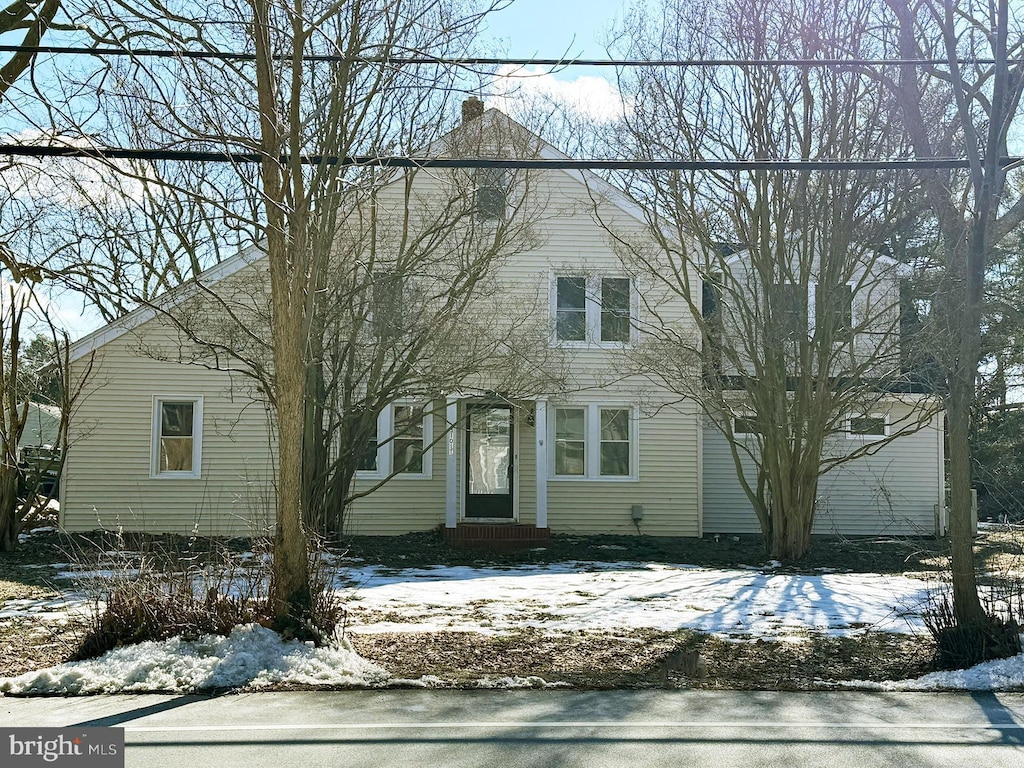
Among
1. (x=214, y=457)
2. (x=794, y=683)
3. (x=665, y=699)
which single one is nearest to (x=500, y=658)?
(x=665, y=699)

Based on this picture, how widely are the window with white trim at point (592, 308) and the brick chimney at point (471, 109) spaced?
3693 millimetres

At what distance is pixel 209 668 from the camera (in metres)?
7.50

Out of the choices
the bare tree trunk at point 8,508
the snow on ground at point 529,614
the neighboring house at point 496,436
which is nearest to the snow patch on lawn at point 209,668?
the snow on ground at point 529,614

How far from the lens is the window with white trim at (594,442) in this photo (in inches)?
786

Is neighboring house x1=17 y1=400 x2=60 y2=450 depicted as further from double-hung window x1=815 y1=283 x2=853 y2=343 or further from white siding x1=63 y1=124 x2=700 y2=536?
double-hung window x1=815 y1=283 x2=853 y2=343

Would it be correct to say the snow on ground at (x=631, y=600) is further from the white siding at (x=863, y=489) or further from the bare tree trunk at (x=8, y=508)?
the white siding at (x=863, y=489)

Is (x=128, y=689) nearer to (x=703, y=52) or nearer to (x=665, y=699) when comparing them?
(x=665, y=699)

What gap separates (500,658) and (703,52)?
10.7m

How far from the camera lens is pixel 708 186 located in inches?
635

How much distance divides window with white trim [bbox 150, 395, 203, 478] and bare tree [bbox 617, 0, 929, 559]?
882 cm

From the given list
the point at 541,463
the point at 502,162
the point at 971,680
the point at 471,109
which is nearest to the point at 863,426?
the point at 541,463

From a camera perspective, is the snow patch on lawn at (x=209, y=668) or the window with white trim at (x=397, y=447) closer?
Answer: the snow patch on lawn at (x=209, y=668)

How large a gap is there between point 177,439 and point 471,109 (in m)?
8.35

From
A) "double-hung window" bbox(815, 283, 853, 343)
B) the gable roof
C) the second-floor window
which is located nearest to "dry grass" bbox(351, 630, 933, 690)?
"double-hung window" bbox(815, 283, 853, 343)
